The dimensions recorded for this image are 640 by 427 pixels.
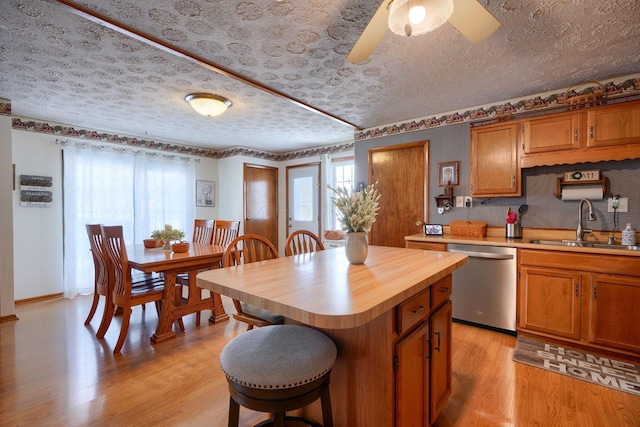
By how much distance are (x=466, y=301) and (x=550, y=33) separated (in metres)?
→ 2.22

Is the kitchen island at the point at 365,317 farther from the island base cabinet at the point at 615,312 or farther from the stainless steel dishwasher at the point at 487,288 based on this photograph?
the island base cabinet at the point at 615,312

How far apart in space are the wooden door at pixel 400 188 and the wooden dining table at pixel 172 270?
2140mm

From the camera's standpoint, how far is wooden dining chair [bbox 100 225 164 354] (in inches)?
93.9

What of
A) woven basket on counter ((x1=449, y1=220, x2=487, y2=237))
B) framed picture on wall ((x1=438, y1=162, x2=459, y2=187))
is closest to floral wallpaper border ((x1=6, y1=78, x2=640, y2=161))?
framed picture on wall ((x1=438, y1=162, x2=459, y2=187))

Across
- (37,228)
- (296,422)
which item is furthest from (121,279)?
(37,228)

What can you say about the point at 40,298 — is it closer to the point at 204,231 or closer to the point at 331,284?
the point at 204,231

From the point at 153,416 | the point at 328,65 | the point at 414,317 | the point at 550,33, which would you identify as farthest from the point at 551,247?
the point at 153,416

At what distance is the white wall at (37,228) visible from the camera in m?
3.60

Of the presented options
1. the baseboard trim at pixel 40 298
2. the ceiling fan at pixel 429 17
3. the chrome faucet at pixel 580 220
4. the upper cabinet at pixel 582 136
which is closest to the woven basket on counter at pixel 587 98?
the upper cabinet at pixel 582 136

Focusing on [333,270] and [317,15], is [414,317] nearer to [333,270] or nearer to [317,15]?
[333,270]

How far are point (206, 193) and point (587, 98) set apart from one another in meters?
5.27

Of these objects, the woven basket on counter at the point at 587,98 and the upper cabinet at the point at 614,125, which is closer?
the upper cabinet at the point at 614,125

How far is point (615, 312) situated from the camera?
220 cm

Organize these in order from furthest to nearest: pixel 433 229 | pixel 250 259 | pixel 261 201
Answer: pixel 261 201 < pixel 433 229 < pixel 250 259
